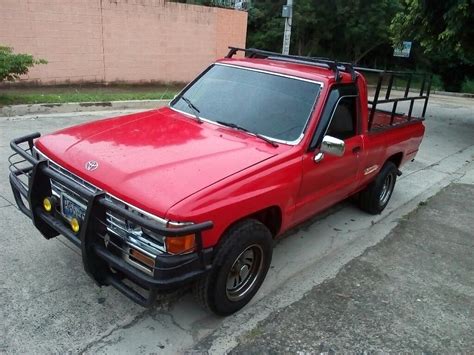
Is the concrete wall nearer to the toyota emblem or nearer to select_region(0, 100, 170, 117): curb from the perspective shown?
select_region(0, 100, 170, 117): curb

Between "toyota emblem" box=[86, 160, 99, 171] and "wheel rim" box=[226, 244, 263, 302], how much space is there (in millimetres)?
1176

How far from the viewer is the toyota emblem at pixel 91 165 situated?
3029 millimetres

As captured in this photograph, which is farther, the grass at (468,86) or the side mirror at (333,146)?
the grass at (468,86)

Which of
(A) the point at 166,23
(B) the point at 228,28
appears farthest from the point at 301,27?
(A) the point at 166,23

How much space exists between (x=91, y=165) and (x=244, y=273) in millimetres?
1379

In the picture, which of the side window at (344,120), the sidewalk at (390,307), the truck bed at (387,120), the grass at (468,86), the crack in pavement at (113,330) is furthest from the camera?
the grass at (468,86)

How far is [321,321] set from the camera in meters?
3.41

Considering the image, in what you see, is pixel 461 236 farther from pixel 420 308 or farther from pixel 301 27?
pixel 301 27

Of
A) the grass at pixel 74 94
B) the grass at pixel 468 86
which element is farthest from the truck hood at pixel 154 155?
the grass at pixel 468 86

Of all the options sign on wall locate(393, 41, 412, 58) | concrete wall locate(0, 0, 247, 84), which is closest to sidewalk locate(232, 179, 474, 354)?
sign on wall locate(393, 41, 412, 58)

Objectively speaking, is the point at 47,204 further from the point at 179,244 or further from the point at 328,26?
the point at 328,26

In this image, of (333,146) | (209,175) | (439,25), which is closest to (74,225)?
(209,175)

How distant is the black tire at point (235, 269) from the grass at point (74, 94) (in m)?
7.85

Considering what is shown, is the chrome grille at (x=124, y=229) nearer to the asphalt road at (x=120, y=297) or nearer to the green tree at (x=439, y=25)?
the asphalt road at (x=120, y=297)
